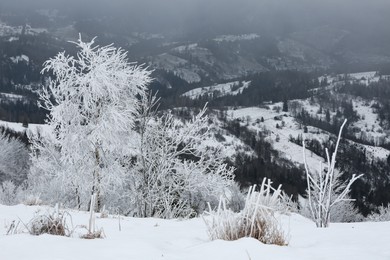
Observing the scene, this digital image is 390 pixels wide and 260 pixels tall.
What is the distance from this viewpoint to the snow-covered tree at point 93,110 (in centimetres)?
1560

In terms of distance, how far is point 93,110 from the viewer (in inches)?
626

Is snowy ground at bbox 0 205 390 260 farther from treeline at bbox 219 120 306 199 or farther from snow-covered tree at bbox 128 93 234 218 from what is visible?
treeline at bbox 219 120 306 199

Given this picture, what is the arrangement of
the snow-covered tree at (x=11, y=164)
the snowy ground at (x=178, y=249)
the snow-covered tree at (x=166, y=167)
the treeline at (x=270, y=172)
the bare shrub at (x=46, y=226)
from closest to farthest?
the snowy ground at (x=178, y=249) → the bare shrub at (x=46, y=226) → the snow-covered tree at (x=166, y=167) → the snow-covered tree at (x=11, y=164) → the treeline at (x=270, y=172)

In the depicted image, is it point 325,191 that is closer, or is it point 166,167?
point 325,191

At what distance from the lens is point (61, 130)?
15883 mm

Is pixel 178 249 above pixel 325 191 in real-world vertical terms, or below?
above

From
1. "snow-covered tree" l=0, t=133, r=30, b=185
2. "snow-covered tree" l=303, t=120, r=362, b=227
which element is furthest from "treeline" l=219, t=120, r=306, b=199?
"snow-covered tree" l=303, t=120, r=362, b=227

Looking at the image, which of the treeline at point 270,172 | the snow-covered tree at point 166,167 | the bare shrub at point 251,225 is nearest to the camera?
the bare shrub at point 251,225

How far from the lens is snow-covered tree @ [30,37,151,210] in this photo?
51.2 ft

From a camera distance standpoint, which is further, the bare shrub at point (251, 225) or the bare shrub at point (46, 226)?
the bare shrub at point (46, 226)

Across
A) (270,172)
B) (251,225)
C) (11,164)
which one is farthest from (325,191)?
(270,172)

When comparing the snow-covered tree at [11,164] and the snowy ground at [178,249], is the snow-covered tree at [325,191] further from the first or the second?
the snow-covered tree at [11,164]

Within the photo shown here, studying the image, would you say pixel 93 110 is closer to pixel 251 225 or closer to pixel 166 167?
pixel 166 167

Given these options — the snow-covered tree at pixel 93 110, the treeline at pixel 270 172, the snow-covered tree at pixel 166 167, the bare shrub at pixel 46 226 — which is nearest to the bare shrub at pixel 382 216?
the snow-covered tree at pixel 166 167
